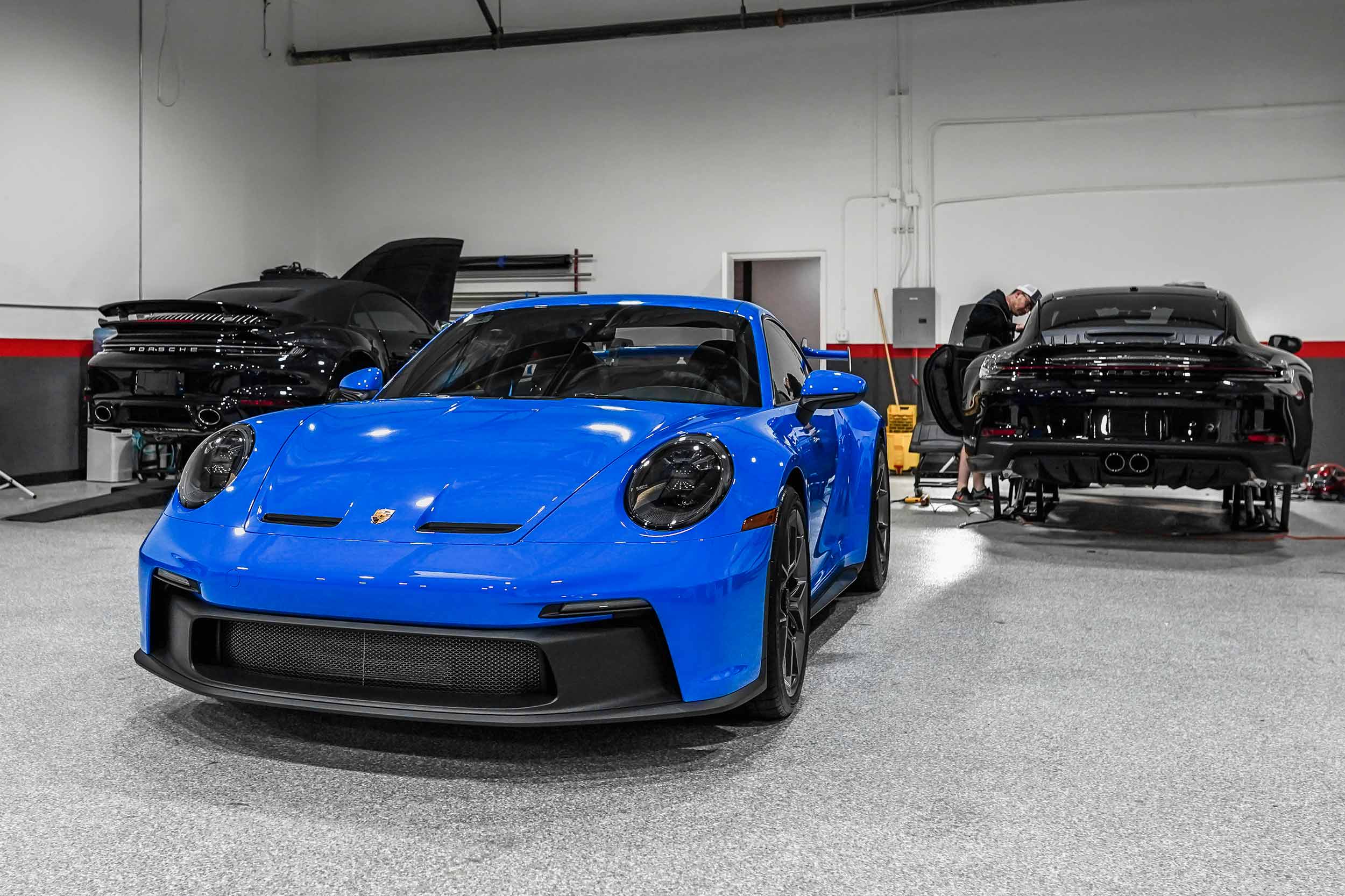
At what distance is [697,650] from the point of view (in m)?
2.34

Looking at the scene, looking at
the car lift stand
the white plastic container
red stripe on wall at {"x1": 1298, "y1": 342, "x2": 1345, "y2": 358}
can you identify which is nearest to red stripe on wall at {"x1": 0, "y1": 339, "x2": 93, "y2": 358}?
the white plastic container

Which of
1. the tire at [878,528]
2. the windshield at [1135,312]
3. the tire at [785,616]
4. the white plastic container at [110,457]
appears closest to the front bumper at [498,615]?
the tire at [785,616]

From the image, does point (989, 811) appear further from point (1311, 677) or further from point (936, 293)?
point (936, 293)

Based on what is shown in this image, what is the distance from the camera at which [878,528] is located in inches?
177

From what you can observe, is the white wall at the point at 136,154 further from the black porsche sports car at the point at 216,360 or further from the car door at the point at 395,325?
the car door at the point at 395,325

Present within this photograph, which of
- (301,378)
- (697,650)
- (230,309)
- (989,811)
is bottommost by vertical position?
(989,811)

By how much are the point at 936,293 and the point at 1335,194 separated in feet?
11.7

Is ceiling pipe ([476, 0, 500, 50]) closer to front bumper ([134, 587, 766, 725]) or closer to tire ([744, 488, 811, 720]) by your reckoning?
tire ([744, 488, 811, 720])

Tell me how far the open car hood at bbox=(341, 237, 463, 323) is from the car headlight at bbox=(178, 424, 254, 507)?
6788mm

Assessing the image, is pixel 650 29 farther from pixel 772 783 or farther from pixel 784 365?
pixel 772 783

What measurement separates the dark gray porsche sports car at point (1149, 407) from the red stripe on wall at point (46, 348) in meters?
7.18

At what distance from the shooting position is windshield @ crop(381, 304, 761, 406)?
Answer: 3.27 metres

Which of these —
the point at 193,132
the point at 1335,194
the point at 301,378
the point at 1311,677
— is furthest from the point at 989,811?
the point at 193,132

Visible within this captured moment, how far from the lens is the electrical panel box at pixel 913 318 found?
1122 cm
